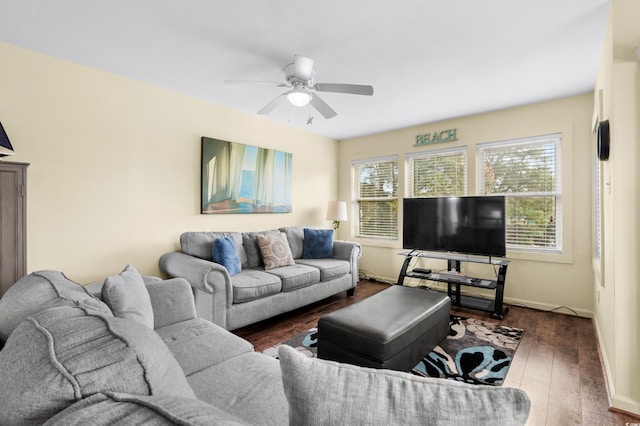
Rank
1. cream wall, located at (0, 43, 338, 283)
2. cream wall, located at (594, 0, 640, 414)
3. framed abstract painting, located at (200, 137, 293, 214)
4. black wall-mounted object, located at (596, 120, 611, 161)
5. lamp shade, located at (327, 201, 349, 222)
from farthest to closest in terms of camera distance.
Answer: lamp shade, located at (327, 201, 349, 222)
framed abstract painting, located at (200, 137, 293, 214)
cream wall, located at (0, 43, 338, 283)
black wall-mounted object, located at (596, 120, 611, 161)
cream wall, located at (594, 0, 640, 414)

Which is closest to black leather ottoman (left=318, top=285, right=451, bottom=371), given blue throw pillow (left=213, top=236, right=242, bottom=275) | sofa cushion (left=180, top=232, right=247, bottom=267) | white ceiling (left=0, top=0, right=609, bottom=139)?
blue throw pillow (left=213, top=236, right=242, bottom=275)

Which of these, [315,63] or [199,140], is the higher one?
[315,63]

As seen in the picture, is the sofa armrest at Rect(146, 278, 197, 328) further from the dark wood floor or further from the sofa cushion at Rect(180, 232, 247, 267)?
the sofa cushion at Rect(180, 232, 247, 267)

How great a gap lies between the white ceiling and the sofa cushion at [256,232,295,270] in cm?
172

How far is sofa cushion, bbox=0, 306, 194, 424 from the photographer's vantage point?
0.56m

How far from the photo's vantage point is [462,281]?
3670mm

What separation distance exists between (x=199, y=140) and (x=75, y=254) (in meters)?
1.73

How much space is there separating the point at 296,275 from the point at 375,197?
8.18ft

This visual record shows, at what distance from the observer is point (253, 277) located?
10.5ft

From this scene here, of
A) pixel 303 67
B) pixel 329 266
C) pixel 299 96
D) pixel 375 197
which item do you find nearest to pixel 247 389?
pixel 299 96

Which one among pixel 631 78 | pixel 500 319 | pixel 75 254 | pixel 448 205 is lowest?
pixel 500 319

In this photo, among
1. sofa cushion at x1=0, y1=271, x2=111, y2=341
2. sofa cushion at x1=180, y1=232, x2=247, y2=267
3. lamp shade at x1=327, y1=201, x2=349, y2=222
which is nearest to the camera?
→ sofa cushion at x1=0, y1=271, x2=111, y2=341

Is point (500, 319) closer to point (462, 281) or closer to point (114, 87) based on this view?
point (462, 281)

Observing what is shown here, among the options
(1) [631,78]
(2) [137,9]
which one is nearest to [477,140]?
(1) [631,78]
